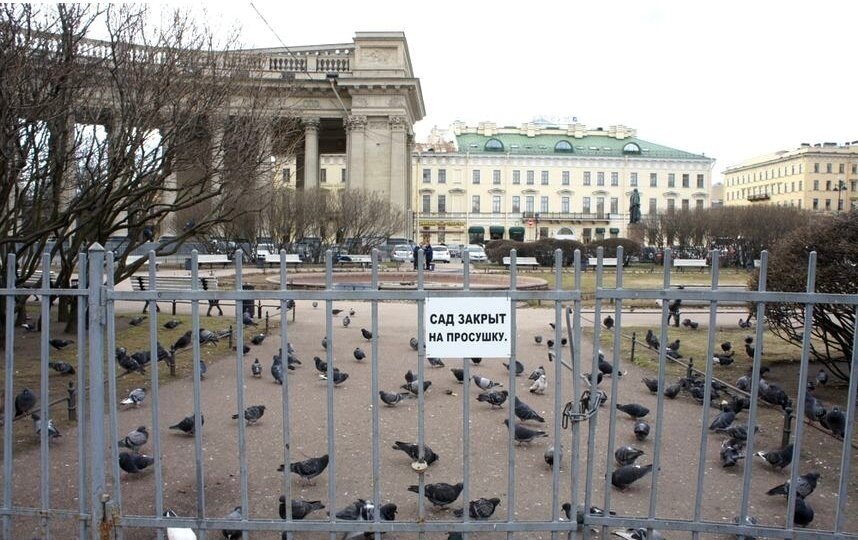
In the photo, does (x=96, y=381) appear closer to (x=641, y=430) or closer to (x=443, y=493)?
(x=443, y=493)

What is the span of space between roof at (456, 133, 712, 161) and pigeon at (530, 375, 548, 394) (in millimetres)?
83153

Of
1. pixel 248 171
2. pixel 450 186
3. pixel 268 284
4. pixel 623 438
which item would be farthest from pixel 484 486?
pixel 450 186

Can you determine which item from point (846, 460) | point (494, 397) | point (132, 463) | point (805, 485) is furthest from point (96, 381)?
point (805, 485)

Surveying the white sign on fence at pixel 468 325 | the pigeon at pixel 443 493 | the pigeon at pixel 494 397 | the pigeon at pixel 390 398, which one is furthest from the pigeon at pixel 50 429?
the white sign on fence at pixel 468 325

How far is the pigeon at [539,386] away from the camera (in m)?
9.47

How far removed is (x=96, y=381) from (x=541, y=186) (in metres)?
90.6

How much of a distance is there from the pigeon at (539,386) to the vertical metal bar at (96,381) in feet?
21.1

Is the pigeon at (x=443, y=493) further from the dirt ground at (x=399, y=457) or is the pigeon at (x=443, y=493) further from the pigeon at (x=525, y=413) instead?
the pigeon at (x=525, y=413)

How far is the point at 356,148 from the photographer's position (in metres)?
52.5

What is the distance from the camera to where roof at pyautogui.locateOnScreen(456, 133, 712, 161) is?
3605 inches

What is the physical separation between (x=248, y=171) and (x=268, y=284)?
10.7 metres

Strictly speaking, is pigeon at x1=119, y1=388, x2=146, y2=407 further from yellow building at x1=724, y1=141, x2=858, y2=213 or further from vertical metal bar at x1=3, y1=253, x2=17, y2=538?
yellow building at x1=724, y1=141, x2=858, y2=213

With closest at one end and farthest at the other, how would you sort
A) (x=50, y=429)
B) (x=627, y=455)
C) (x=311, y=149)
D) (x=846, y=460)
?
(x=846, y=460) < (x=627, y=455) < (x=50, y=429) < (x=311, y=149)

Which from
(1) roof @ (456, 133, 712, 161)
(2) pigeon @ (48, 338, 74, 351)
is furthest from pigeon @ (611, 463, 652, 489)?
A: (1) roof @ (456, 133, 712, 161)
